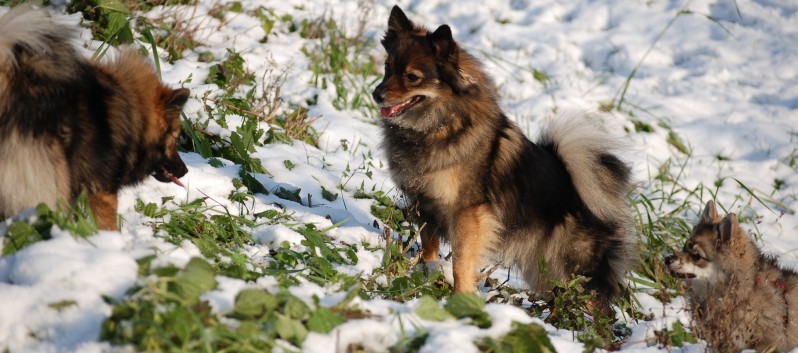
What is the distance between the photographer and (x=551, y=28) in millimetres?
9664

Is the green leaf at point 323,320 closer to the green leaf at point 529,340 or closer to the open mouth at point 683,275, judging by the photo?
the green leaf at point 529,340

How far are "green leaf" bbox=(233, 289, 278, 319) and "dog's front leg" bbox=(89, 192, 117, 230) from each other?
1.14 m

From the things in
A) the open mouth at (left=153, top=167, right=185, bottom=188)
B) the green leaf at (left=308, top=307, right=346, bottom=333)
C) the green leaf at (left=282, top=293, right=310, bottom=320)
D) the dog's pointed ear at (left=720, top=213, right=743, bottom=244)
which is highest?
the green leaf at (left=282, top=293, right=310, bottom=320)

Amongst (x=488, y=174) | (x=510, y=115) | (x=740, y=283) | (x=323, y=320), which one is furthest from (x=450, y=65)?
(x=510, y=115)

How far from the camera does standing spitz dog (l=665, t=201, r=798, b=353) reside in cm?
372

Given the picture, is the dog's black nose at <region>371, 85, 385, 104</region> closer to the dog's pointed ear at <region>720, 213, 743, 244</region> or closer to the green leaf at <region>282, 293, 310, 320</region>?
the dog's pointed ear at <region>720, 213, 743, 244</region>

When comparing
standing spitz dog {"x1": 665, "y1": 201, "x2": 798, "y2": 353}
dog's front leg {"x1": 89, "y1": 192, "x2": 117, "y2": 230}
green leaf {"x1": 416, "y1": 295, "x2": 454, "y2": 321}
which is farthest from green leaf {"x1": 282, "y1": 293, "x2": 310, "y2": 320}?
standing spitz dog {"x1": 665, "y1": 201, "x2": 798, "y2": 353}

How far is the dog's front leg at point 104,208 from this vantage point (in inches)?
130

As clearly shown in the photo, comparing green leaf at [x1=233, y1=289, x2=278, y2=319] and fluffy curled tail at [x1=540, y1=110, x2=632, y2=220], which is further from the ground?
green leaf at [x1=233, y1=289, x2=278, y2=319]

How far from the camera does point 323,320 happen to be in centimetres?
252

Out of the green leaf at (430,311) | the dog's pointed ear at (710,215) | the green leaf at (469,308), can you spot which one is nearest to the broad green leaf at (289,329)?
the green leaf at (430,311)

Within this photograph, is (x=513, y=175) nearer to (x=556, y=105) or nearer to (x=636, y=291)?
(x=636, y=291)

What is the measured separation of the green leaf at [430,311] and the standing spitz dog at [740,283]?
1396mm

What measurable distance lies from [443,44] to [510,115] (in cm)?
377
